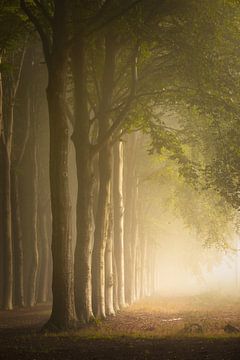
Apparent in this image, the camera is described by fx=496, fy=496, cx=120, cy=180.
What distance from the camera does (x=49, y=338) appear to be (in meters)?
12.9

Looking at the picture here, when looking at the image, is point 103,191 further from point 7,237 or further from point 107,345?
point 107,345

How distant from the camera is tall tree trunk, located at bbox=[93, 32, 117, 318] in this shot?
1903 cm

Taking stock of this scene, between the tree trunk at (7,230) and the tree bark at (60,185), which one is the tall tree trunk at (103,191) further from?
the tree trunk at (7,230)

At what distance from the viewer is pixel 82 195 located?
17.3m

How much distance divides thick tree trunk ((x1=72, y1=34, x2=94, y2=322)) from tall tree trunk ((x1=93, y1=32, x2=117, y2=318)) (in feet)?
4.27

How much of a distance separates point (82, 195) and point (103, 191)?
→ 102 inches

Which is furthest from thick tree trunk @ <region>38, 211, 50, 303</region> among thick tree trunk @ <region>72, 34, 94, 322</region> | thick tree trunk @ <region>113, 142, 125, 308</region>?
thick tree trunk @ <region>72, 34, 94, 322</region>

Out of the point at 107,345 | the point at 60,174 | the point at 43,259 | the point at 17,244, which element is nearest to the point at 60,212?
the point at 60,174

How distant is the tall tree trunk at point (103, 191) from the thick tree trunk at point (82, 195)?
130 cm

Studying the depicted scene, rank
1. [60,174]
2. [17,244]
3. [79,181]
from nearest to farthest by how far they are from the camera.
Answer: [60,174]
[79,181]
[17,244]

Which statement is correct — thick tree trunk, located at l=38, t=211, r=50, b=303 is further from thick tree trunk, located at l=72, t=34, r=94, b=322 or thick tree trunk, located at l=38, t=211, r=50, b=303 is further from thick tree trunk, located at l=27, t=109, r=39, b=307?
thick tree trunk, located at l=72, t=34, r=94, b=322

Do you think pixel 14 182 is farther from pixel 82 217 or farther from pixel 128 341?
pixel 128 341

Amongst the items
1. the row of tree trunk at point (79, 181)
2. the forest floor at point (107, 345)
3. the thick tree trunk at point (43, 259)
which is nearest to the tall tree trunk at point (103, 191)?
the row of tree trunk at point (79, 181)

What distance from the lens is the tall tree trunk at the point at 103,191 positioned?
19.0 m
